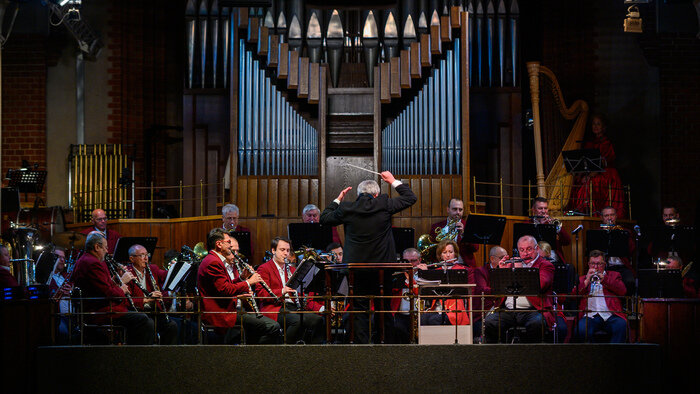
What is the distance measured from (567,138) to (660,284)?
5.70 meters

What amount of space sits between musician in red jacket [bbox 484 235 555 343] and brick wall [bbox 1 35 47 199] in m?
8.24

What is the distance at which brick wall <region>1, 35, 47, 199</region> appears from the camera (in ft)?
46.8

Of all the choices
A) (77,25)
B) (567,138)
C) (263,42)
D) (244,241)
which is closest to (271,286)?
(244,241)

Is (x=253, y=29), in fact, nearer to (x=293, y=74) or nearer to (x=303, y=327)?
(x=293, y=74)

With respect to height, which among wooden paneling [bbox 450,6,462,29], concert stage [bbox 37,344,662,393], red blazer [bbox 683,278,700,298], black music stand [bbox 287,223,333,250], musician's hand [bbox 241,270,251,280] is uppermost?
wooden paneling [bbox 450,6,462,29]

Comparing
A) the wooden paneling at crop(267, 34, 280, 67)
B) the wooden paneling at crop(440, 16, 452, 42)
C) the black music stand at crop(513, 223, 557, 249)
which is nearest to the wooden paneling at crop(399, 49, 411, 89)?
the wooden paneling at crop(440, 16, 452, 42)

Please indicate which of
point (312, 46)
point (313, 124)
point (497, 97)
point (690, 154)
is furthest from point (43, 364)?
point (690, 154)

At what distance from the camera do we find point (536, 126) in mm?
12789

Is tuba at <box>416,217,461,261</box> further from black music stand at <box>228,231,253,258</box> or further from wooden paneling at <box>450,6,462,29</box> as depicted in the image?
wooden paneling at <box>450,6,462,29</box>

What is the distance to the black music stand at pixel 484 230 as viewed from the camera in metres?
9.88

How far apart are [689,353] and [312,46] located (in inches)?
311

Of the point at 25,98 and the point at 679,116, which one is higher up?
the point at 25,98

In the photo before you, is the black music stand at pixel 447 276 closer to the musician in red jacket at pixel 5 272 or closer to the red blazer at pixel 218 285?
the red blazer at pixel 218 285

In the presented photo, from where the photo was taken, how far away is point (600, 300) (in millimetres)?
9305
